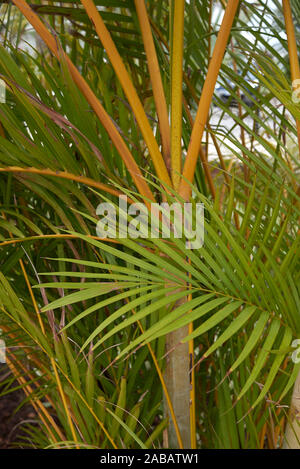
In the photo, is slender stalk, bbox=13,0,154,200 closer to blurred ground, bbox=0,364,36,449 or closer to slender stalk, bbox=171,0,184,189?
slender stalk, bbox=171,0,184,189

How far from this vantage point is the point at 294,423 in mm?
466

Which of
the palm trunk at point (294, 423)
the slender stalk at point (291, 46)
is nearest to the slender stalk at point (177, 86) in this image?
the slender stalk at point (291, 46)

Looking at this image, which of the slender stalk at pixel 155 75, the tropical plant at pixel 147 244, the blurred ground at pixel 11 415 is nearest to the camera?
the tropical plant at pixel 147 244

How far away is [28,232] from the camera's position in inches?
26.5

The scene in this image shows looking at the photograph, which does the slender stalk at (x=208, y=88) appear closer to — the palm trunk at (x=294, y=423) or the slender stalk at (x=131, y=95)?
the slender stalk at (x=131, y=95)

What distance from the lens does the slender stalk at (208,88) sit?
46cm

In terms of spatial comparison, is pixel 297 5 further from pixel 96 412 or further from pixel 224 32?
pixel 96 412

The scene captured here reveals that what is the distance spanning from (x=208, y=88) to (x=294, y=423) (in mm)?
352

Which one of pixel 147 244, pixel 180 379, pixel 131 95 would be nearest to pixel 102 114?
pixel 131 95

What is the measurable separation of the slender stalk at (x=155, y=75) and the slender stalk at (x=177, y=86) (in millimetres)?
13

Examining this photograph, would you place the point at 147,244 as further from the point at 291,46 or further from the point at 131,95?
the point at 291,46

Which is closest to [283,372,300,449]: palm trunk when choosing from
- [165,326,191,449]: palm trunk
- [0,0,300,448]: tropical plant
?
[0,0,300,448]: tropical plant
